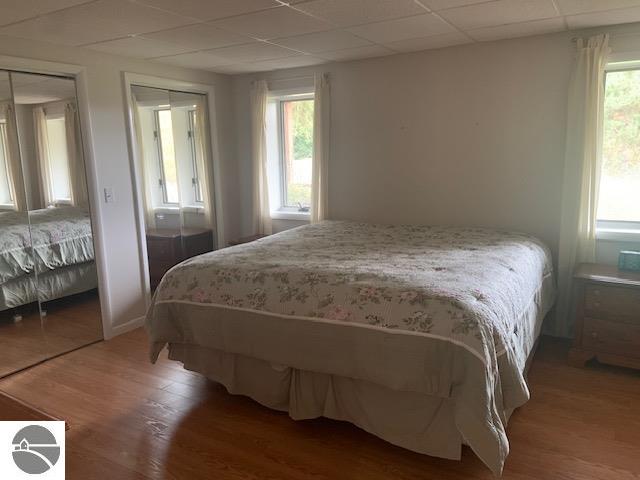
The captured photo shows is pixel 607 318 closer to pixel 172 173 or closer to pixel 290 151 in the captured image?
pixel 290 151

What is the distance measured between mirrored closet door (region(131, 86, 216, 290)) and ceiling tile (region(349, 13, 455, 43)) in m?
1.91

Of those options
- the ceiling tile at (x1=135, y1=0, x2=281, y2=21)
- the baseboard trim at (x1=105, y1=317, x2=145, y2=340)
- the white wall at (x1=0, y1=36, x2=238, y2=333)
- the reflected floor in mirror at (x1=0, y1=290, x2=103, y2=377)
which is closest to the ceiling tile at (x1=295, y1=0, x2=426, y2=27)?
the ceiling tile at (x1=135, y1=0, x2=281, y2=21)

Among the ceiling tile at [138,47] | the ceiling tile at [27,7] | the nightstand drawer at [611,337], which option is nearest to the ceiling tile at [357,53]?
the ceiling tile at [138,47]

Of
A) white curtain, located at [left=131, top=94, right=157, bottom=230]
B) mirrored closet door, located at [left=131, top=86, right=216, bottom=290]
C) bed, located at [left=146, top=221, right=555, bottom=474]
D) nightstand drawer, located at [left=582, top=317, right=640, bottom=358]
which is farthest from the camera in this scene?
mirrored closet door, located at [left=131, top=86, right=216, bottom=290]

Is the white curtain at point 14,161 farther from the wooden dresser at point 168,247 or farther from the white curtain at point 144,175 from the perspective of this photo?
the wooden dresser at point 168,247

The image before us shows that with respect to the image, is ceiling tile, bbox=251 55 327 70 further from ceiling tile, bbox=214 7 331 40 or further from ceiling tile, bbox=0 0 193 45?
ceiling tile, bbox=0 0 193 45

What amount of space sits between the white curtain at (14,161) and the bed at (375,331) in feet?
4.13

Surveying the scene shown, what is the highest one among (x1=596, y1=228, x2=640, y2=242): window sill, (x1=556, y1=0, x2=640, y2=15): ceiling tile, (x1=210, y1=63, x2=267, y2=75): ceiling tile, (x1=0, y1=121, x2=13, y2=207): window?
(x1=210, y1=63, x2=267, y2=75): ceiling tile

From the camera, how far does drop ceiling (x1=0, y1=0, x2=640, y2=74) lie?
2455mm

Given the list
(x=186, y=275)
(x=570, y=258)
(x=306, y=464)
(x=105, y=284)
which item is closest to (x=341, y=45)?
(x=186, y=275)

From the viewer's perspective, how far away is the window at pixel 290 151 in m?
4.62

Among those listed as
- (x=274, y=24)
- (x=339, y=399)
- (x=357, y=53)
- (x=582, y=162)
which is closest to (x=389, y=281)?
(x=339, y=399)

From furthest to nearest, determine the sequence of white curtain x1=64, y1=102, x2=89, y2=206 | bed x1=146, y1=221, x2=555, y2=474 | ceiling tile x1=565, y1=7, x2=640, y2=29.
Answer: white curtain x1=64, y1=102, x2=89, y2=206
ceiling tile x1=565, y1=7, x2=640, y2=29
bed x1=146, y1=221, x2=555, y2=474

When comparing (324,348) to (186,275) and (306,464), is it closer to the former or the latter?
(306,464)
